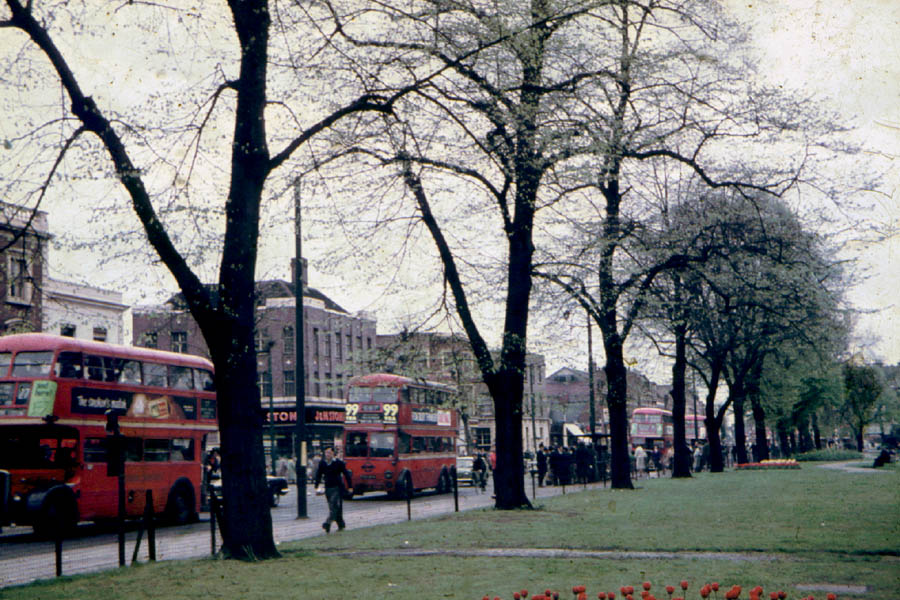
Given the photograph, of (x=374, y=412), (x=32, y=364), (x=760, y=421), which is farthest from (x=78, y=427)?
(x=760, y=421)

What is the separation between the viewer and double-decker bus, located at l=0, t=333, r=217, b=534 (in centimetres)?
1956

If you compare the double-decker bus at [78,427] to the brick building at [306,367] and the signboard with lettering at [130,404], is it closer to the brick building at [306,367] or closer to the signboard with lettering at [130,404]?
the signboard with lettering at [130,404]

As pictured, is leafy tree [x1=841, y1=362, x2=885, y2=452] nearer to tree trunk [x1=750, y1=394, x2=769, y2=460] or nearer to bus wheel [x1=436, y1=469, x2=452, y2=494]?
tree trunk [x1=750, y1=394, x2=769, y2=460]

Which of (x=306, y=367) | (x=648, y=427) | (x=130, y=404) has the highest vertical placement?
(x=306, y=367)

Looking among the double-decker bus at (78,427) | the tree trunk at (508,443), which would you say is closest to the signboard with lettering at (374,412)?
the double-decker bus at (78,427)

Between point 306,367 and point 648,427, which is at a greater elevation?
point 306,367

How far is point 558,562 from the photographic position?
419 inches

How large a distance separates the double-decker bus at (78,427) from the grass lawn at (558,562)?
22.0 feet

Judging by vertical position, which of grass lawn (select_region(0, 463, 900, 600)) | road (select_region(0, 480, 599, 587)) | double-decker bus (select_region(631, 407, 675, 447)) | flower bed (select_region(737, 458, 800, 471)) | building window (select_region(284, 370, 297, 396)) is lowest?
flower bed (select_region(737, 458, 800, 471))

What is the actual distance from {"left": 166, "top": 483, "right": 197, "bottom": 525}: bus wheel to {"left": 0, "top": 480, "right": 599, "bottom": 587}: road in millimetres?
343

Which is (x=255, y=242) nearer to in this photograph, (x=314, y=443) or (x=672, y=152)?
(x=672, y=152)

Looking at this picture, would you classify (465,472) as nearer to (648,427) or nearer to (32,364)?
(648,427)

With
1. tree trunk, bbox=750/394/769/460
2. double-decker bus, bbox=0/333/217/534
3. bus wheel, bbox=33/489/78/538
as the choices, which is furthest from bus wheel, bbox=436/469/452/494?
tree trunk, bbox=750/394/769/460

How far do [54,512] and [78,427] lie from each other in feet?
5.72
